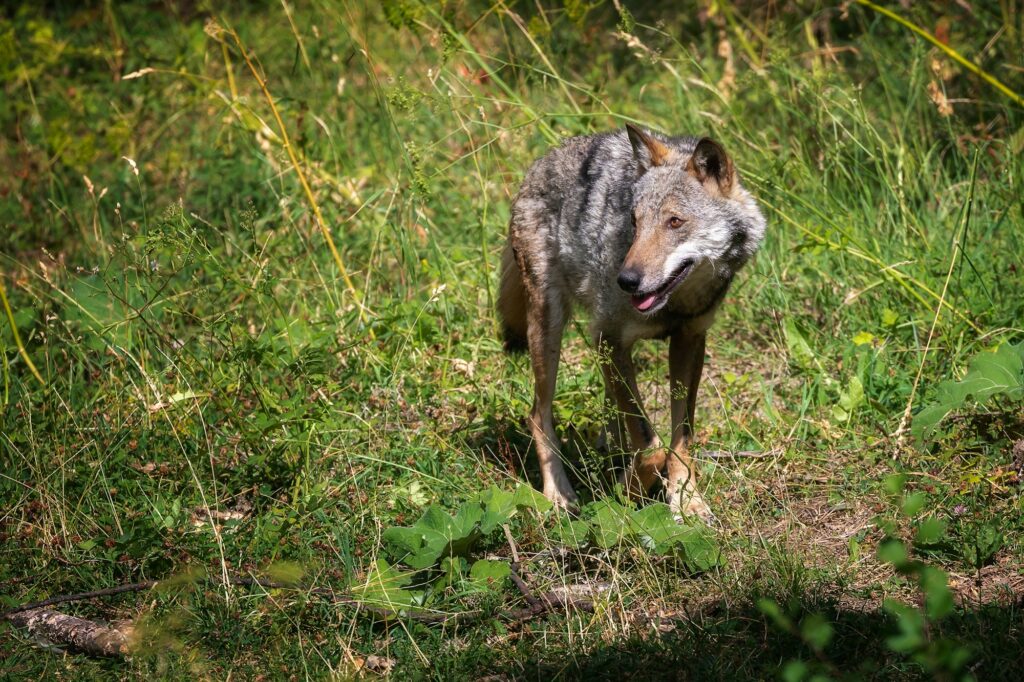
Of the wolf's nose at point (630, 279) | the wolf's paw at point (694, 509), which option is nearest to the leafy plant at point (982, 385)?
the wolf's paw at point (694, 509)

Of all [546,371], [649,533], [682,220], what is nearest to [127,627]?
[649,533]

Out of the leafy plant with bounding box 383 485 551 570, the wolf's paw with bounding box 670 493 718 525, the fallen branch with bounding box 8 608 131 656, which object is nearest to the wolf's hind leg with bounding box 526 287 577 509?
the wolf's paw with bounding box 670 493 718 525

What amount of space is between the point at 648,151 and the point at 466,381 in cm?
175

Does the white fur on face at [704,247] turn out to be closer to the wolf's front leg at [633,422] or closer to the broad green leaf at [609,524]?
the wolf's front leg at [633,422]

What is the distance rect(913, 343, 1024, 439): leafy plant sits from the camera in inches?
172

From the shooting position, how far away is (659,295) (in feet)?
14.3

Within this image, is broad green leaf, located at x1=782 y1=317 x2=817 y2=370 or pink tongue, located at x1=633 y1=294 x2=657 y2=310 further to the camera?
broad green leaf, located at x1=782 y1=317 x2=817 y2=370

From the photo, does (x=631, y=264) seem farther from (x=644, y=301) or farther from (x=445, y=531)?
(x=445, y=531)

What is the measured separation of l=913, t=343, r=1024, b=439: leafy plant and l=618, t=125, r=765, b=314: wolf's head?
3.46 feet

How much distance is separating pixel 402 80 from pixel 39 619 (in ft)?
10.3

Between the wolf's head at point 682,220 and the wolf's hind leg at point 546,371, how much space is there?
2.81 ft

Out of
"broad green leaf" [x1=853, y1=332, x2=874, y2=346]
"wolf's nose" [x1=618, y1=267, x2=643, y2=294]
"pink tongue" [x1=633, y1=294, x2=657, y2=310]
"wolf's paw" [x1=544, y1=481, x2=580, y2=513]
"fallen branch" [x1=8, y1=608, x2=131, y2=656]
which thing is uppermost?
"wolf's nose" [x1=618, y1=267, x2=643, y2=294]

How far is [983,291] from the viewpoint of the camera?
5.51 meters

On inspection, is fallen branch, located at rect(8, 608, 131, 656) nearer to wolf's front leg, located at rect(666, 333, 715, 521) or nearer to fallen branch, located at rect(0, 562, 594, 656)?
fallen branch, located at rect(0, 562, 594, 656)
